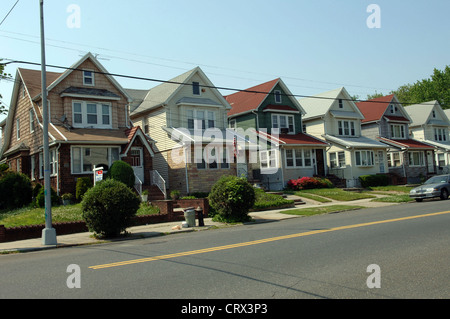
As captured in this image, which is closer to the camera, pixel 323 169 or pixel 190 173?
pixel 190 173

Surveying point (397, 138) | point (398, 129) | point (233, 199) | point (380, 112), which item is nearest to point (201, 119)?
point (233, 199)

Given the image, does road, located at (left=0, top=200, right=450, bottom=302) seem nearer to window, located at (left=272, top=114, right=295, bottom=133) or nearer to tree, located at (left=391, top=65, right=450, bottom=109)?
window, located at (left=272, top=114, right=295, bottom=133)

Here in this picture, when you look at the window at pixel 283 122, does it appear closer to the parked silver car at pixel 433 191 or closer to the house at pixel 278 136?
the house at pixel 278 136

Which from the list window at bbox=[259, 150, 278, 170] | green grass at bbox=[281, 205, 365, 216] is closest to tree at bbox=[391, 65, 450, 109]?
window at bbox=[259, 150, 278, 170]

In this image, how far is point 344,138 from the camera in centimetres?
4131

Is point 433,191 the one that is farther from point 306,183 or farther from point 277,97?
point 277,97

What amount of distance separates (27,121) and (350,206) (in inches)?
874

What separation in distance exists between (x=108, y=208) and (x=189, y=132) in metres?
16.1

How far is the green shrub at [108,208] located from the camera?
1546 cm

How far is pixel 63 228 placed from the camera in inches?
687

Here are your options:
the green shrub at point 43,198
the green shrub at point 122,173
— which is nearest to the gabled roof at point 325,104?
the green shrub at point 122,173
